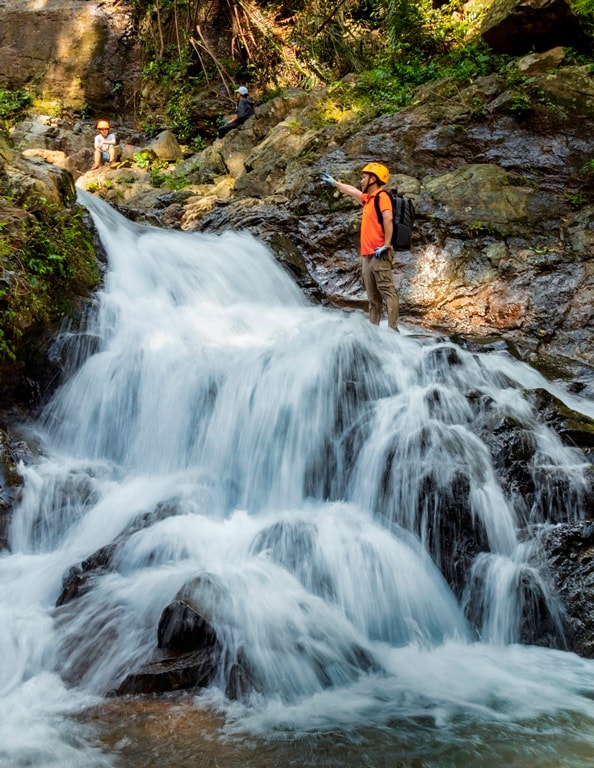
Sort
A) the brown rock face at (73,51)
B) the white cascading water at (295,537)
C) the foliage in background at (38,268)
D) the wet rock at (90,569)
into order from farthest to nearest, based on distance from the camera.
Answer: the brown rock face at (73,51)
the foliage in background at (38,268)
the wet rock at (90,569)
the white cascading water at (295,537)

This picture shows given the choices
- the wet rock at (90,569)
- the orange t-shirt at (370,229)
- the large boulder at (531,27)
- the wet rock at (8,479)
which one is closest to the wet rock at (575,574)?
the wet rock at (90,569)

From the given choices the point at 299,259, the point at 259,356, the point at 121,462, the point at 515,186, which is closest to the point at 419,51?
the point at 515,186

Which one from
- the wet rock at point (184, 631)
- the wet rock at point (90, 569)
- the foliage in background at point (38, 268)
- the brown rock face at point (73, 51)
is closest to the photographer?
the wet rock at point (184, 631)

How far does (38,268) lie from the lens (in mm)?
6957

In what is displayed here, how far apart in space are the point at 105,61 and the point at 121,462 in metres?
17.8

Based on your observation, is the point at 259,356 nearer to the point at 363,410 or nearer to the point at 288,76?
the point at 363,410

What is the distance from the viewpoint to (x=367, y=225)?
25.8 feet

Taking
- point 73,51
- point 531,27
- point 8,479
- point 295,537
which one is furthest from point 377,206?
point 73,51

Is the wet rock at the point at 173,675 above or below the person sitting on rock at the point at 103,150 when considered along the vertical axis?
below

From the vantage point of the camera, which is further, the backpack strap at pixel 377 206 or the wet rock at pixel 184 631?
the backpack strap at pixel 377 206

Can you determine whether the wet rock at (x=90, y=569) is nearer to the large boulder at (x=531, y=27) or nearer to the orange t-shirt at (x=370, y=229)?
the orange t-shirt at (x=370, y=229)

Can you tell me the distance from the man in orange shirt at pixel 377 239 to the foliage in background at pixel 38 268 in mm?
3411

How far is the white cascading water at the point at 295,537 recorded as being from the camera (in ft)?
11.0

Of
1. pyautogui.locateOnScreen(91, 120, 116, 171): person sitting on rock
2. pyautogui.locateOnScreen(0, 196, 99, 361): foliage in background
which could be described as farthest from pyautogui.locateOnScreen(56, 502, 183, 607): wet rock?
pyautogui.locateOnScreen(91, 120, 116, 171): person sitting on rock
